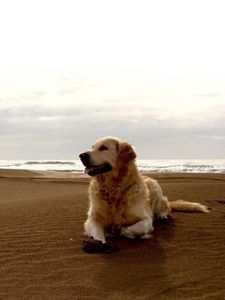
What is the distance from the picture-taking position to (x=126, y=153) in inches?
279

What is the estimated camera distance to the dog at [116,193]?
6.76m

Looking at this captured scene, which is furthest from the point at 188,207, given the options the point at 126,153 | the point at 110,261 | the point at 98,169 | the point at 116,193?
the point at 110,261

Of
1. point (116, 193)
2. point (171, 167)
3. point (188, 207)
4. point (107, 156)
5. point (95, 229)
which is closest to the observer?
point (95, 229)

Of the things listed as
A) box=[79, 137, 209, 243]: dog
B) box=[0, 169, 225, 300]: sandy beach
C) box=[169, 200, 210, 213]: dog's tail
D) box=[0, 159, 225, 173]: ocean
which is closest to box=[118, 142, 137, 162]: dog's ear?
box=[79, 137, 209, 243]: dog

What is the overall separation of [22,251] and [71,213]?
280cm

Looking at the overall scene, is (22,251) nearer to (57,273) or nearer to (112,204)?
(57,273)

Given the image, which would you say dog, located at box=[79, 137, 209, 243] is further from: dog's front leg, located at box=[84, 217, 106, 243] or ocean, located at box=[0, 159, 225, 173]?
ocean, located at box=[0, 159, 225, 173]

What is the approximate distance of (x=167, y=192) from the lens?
11953 millimetres

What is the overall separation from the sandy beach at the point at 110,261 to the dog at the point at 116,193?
27 centimetres

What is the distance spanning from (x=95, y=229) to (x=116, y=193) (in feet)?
2.05

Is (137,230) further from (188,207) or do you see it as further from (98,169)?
(188,207)

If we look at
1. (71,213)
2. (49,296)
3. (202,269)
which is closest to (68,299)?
(49,296)

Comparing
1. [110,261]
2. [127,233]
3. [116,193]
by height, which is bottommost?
[110,261]

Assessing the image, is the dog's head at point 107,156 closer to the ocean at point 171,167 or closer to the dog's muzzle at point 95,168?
the dog's muzzle at point 95,168
